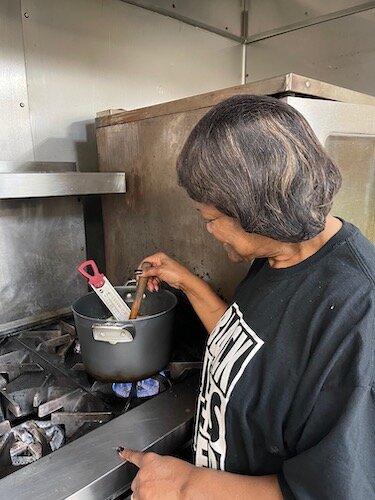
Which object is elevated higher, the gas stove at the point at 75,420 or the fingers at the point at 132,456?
the fingers at the point at 132,456

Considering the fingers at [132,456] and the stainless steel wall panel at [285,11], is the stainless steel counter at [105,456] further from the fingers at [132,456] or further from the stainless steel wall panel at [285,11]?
the stainless steel wall panel at [285,11]

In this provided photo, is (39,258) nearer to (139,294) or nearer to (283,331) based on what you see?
(139,294)

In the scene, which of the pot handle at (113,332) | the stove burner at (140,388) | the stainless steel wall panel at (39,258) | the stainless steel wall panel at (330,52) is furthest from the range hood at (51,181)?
the stainless steel wall panel at (330,52)

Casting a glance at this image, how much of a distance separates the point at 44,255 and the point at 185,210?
55 cm

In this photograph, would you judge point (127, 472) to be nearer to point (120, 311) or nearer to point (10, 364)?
point (120, 311)

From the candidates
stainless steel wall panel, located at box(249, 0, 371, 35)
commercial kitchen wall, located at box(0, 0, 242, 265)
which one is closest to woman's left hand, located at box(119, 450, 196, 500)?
commercial kitchen wall, located at box(0, 0, 242, 265)

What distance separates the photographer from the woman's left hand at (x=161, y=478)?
0.55m

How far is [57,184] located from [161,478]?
713 mm

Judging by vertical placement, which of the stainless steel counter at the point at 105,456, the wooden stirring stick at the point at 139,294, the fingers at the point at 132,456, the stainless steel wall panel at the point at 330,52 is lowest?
the stainless steel counter at the point at 105,456

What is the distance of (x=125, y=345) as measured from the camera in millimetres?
771

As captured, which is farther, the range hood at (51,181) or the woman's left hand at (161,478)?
the range hood at (51,181)

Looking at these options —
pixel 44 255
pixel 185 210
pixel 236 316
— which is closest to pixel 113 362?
pixel 236 316

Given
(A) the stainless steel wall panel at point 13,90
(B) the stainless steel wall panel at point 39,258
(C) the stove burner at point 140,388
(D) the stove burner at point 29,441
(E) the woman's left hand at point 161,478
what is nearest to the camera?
(E) the woman's left hand at point 161,478

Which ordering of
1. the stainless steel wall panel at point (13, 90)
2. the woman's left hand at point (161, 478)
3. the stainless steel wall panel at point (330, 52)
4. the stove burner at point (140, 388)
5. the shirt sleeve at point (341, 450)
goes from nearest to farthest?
the shirt sleeve at point (341, 450) < the woman's left hand at point (161, 478) < the stove burner at point (140, 388) < the stainless steel wall panel at point (13, 90) < the stainless steel wall panel at point (330, 52)
